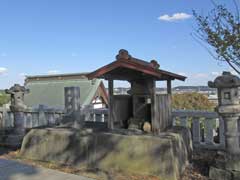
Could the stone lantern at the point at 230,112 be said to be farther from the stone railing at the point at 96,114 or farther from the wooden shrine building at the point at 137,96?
the stone railing at the point at 96,114

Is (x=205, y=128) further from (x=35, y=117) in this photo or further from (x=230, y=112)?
(x=35, y=117)

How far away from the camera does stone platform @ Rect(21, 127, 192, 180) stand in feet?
13.8

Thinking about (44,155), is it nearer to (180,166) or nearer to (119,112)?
(119,112)

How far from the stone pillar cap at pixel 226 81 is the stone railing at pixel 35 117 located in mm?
5348

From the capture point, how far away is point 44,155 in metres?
5.43

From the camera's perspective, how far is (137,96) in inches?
200

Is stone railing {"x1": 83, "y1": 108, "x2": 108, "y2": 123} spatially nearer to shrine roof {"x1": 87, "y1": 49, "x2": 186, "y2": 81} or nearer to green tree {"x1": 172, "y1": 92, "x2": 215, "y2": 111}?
shrine roof {"x1": 87, "y1": 49, "x2": 186, "y2": 81}

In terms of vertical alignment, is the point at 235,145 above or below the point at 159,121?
below

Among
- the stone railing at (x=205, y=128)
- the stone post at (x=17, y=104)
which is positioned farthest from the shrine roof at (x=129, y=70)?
the stone post at (x=17, y=104)

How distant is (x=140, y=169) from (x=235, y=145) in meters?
1.57

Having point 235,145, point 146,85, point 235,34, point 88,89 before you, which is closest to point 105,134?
point 146,85

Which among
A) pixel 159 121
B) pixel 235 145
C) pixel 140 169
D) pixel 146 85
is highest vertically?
pixel 146 85

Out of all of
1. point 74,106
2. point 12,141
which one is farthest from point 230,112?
point 12,141

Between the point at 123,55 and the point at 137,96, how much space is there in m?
0.91
